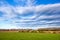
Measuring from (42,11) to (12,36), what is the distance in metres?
0.87

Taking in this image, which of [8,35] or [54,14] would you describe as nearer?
[54,14]

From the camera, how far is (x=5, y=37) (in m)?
2.91

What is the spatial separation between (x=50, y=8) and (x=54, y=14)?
16 cm

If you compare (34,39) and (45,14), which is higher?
(45,14)

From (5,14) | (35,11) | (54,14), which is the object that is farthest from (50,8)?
(5,14)

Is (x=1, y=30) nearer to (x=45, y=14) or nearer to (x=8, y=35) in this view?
(x=8, y=35)

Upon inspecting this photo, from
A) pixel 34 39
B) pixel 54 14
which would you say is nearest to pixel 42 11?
pixel 54 14

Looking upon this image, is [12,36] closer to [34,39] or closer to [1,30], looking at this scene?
[1,30]

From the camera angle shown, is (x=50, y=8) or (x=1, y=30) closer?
(x=50, y=8)

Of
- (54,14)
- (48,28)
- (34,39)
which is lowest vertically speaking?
(34,39)

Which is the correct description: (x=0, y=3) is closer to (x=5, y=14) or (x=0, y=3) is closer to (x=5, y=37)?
(x=5, y=14)

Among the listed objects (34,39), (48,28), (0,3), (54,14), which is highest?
(0,3)

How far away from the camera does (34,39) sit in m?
2.75

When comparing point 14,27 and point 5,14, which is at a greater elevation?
point 5,14
